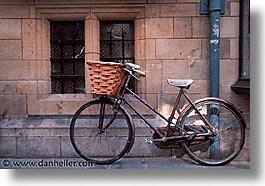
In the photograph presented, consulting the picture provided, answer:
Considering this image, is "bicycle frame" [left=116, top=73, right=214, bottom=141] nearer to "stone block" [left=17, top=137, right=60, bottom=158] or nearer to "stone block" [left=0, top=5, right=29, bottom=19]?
"stone block" [left=17, top=137, right=60, bottom=158]

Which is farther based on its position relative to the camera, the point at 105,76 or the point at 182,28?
the point at 182,28

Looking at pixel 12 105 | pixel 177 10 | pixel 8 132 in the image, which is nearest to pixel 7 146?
pixel 8 132

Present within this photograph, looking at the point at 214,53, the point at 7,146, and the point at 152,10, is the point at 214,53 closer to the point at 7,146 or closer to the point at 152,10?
the point at 152,10

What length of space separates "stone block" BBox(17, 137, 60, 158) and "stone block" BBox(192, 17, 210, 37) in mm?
1829

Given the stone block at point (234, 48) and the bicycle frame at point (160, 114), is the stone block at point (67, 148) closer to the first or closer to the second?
the bicycle frame at point (160, 114)

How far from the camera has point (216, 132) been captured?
4297 millimetres

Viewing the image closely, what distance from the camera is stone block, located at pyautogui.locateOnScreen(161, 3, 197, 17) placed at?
4.31m

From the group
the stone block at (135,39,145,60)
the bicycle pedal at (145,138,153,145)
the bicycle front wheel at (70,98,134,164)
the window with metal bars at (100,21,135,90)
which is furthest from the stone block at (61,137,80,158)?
the stone block at (135,39,145,60)

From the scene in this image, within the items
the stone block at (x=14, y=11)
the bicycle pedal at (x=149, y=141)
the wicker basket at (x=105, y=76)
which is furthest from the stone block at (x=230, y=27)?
the stone block at (x=14, y=11)

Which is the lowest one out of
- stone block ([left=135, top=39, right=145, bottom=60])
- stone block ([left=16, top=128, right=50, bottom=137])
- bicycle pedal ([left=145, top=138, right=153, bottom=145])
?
bicycle pedal ([left=145, top=138, right=153, bottom=145])

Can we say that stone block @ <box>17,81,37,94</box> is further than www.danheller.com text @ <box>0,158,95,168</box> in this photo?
Yes

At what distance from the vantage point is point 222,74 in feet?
14.2

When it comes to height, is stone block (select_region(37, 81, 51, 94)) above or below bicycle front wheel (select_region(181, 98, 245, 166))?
above

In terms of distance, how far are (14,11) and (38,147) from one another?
1445mm
